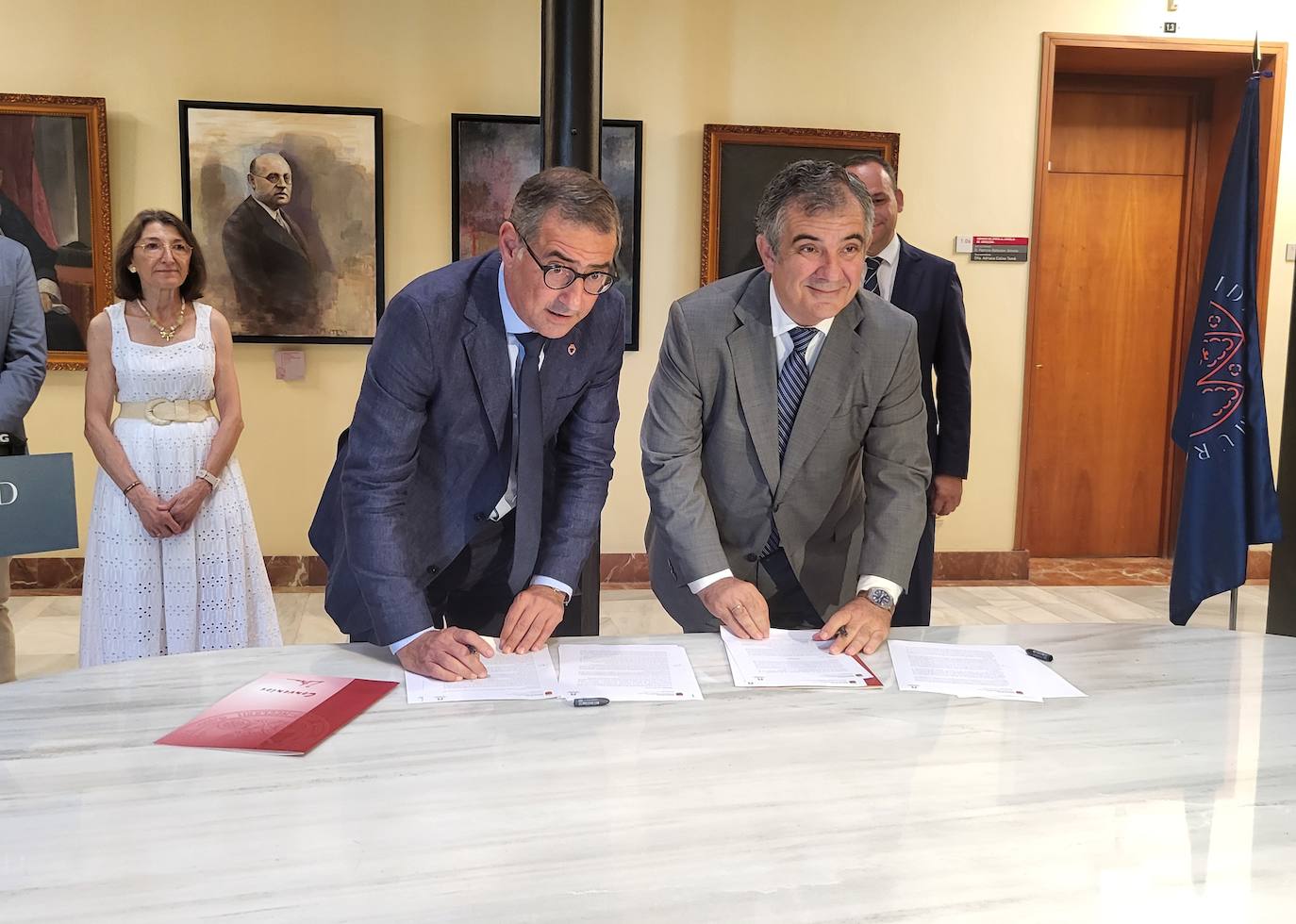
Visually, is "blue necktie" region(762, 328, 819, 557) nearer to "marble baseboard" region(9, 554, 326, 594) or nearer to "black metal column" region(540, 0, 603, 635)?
"black metal column" region(540, 0, 603, 635)

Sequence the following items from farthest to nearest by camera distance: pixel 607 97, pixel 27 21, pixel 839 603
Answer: pixel 607 97 → pixel 27 21 → pixel 839 603

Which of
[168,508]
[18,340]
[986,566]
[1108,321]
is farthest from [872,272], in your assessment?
[1108,321]

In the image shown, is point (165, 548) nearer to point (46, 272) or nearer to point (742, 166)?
point (46, 272)

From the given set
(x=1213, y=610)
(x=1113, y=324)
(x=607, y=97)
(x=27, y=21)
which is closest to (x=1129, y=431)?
(x=1113, y=324)

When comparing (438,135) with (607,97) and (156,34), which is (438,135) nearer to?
(607,97)

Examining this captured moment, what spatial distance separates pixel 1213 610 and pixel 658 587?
3.59 metres

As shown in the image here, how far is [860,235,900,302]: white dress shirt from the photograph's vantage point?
3.21 metres

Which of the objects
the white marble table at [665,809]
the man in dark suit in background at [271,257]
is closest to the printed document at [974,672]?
the white marble table at [665,809]

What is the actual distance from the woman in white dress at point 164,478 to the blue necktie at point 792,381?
2.09 m

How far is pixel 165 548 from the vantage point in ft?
11.3

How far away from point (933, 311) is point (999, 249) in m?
2.34

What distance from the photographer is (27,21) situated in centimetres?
473

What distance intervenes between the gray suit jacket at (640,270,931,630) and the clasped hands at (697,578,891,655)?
0.35 feet

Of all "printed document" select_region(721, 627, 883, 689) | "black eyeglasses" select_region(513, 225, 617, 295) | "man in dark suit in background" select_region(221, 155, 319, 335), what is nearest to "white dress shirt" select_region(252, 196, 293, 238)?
"man in dark suit in background" select_region(221, 155, 319, 335)
